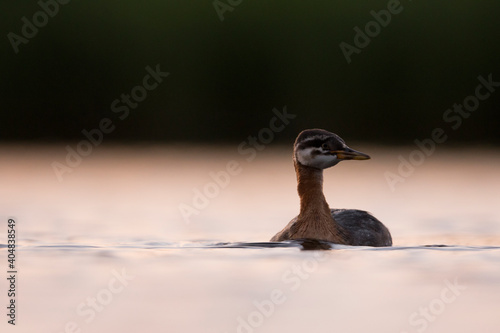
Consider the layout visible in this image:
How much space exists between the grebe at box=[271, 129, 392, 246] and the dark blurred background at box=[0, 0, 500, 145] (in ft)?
42.5

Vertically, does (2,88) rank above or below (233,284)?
above

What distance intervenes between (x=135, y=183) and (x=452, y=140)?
9.21 metres

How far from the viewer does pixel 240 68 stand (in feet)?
102

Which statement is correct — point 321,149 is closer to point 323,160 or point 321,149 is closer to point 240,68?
point 323,160

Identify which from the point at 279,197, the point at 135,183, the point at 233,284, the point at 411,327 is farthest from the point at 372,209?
the point at 411,327

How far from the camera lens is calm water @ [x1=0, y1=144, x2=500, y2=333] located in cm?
1145

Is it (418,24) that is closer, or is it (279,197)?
(279,197)

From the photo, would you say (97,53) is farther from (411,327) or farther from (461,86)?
(411,327)

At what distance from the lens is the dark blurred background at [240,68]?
30141 millimetres

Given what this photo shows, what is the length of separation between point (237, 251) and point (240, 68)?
635 inches

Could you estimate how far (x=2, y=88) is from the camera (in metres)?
30.5

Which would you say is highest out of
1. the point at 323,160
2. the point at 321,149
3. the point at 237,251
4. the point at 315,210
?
the point at 321,149

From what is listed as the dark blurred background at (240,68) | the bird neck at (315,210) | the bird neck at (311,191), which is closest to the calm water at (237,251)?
the bird neck at (315,210)

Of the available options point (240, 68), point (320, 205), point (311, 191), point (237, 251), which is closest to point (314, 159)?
point (311, 191)
